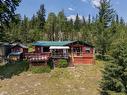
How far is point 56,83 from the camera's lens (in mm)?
40094

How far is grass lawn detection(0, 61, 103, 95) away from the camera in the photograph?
3684 centimetres

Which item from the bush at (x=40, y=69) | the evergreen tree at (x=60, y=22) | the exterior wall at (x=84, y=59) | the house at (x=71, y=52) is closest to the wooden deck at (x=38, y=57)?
the house at (x=71, y=52)

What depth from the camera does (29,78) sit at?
138 ft

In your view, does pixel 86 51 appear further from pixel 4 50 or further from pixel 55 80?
pixel 4 50

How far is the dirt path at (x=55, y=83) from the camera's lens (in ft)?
121

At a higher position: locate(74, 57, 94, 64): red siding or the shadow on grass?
locate(74, 57, 94, 64): red siding

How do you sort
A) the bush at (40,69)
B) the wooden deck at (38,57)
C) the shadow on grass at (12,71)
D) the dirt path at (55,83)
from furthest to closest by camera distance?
the wooden deck at (38,57), the bush at (40,69), the shadow on grass at (12,71), the dirt path at (55,83)

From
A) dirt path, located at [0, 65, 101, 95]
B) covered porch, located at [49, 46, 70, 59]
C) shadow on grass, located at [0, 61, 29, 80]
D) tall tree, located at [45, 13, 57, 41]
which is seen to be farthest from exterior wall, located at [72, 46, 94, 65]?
tall tree, located at [45, 13, 57, 41]

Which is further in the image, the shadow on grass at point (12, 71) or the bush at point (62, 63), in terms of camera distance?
the bush at point (62, 63)

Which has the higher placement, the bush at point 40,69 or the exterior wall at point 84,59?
the exterior wall at point 84,59

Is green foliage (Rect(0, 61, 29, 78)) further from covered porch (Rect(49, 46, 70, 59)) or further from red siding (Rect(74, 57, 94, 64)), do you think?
red siding (Rect(74, 57, 94, 64))

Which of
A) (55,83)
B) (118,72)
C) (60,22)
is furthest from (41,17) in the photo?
(118,72)

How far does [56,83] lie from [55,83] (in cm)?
14

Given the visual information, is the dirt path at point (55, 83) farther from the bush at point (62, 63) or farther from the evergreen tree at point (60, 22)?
the evergreen tree at point (60, 22)
